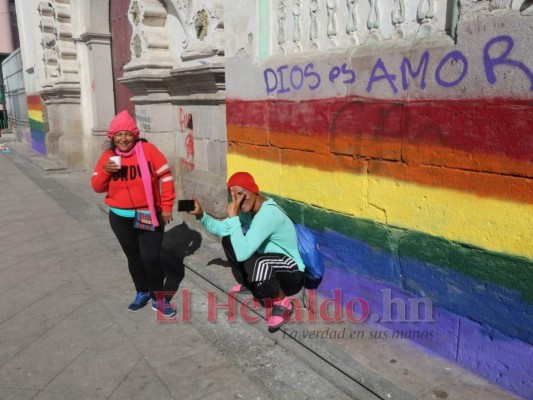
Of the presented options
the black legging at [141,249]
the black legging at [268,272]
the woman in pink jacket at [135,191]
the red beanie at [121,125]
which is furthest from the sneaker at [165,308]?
the red beanie at [121,125]

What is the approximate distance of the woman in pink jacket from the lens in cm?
329

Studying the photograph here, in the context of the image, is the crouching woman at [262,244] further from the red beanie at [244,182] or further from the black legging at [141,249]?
the black legging at [141,249]

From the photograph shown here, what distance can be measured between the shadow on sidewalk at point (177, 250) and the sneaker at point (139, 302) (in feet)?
1.19

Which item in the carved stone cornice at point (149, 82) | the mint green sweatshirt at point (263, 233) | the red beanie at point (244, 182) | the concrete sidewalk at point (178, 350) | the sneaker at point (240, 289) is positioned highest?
the carved stone cornice at point (149, 82)

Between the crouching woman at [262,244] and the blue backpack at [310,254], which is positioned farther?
the blue backpack at [310,254]

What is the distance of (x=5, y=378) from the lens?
274 centimetres

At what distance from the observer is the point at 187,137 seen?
5.76m

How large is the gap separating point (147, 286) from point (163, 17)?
3.99m

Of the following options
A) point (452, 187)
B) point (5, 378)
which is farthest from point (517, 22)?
point (5, 378)

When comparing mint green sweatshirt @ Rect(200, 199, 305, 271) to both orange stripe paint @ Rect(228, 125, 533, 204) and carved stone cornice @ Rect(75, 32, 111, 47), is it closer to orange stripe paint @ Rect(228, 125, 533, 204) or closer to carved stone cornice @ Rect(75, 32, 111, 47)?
orange stripe paint @ Rect(228, 125, 533, 204)

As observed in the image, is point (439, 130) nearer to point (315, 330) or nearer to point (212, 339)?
point (315, 330)

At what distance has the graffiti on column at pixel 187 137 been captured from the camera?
5605 millimetres

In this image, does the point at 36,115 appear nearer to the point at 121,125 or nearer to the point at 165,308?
the point at 121,125
